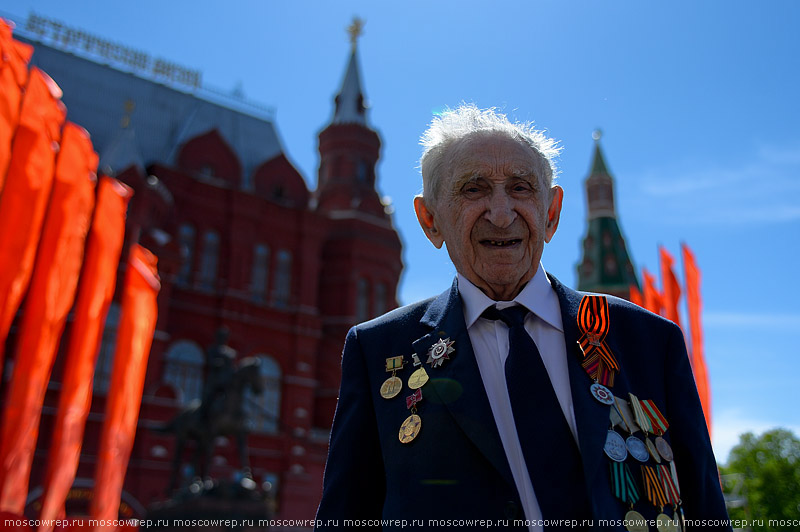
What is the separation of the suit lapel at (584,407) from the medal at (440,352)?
1.04 ft

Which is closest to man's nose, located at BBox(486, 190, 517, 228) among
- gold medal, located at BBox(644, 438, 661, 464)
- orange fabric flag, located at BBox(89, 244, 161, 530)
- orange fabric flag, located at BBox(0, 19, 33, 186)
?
gold medal, located at BBox(644, 438, 661, 464)

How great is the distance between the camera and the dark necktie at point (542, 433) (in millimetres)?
1595

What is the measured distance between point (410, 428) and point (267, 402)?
24666 mm

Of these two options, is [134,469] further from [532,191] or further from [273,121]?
[532,191]

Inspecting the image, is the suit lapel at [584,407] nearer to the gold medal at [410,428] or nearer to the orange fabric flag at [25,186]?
the gold medal at [410,428]

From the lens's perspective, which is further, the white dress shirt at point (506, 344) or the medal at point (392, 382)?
the medal at point (392, 382)

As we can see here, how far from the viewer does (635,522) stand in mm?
1608

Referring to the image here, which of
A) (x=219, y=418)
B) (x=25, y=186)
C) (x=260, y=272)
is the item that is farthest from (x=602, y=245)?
(x=25, y=186)

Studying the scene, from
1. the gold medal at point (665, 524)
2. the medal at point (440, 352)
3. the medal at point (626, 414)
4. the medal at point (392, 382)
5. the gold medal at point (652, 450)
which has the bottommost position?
the gold medal at point (665, 524)

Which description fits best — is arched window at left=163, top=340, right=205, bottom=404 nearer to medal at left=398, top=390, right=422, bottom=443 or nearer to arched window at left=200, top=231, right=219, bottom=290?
arched window at left=200, top=231, right=219, bottom=290

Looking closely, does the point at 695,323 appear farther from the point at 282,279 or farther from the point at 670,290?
the point at 282,279

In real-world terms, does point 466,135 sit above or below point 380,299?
below

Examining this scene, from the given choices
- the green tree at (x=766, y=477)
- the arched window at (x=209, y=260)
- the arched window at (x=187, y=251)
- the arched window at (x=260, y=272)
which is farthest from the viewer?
the green tree at (x=766, y=477)

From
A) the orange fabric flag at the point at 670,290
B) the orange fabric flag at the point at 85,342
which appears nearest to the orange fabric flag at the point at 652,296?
the orange fabric flag at the point at 670,290
